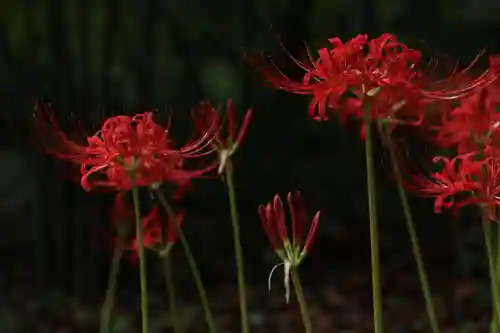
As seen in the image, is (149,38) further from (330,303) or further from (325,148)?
(330,303)

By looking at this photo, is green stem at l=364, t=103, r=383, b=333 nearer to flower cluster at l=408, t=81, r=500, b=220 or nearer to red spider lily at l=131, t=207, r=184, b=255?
flower cluster at l=408, t=81, r=500, b=220

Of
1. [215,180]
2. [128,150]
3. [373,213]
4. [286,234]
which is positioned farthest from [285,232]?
[215,180]

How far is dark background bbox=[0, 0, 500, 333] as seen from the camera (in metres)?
3.50

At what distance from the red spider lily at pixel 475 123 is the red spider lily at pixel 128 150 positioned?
0.30 m

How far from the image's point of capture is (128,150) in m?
1.28

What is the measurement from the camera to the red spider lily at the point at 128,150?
1.28 m

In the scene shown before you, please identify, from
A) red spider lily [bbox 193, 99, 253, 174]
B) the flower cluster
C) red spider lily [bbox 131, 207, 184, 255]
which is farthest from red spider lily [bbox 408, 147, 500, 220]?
red spider lily [bbox 131, 207, 184, 255]

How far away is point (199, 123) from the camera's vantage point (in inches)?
58.5

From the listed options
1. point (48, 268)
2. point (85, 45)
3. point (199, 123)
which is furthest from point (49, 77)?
point (199, 123)

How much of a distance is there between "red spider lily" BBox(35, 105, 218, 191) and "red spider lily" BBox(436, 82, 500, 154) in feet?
0.99

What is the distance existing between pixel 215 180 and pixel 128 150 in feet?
7.72

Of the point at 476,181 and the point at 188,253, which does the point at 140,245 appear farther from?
the point at 476,181

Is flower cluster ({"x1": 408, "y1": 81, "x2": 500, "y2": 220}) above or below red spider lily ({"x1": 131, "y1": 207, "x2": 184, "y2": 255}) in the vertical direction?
above

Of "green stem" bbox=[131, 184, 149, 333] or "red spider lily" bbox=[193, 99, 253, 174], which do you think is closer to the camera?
"green stem" bbox=[131, 184, 149, 333]
